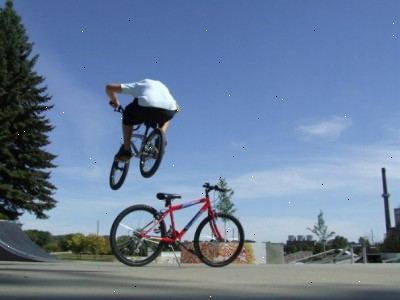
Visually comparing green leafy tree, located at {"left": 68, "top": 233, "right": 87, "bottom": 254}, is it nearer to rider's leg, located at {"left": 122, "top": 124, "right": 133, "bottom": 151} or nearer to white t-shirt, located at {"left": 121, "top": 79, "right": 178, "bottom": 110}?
rider's leg, located at {"left": 122, "top": 124, "right": 133, "bottom": 151}

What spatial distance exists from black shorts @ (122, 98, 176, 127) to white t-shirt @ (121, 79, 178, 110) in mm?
93

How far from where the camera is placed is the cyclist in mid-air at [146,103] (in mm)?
7863

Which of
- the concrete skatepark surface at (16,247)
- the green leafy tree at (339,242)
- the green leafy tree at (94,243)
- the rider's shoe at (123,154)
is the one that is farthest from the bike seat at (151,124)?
the green leafy tree at (339,242)

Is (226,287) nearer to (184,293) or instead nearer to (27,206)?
(184,293)

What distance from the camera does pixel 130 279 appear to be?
6016mm

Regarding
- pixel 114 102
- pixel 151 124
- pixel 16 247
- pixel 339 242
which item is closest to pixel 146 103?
pixel 151 124

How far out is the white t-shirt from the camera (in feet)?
25.7

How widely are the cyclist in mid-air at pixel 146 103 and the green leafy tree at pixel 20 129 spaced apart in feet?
112

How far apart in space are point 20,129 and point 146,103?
125 ft

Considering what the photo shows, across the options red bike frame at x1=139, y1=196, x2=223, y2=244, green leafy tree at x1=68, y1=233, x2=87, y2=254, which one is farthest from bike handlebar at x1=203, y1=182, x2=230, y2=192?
green leafy tree at x1=68, y1=233, x2=87, y2=254

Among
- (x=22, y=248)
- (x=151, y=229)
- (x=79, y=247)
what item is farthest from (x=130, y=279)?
(x=79, y=247)

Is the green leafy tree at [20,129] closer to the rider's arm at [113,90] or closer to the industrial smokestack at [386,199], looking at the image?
the rider's arm at [113,90]

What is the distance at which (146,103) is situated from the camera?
25.8ft

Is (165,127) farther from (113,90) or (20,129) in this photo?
(20,129)
